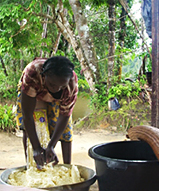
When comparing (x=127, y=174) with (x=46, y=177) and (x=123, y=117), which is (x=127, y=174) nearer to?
(x=46, y=177)

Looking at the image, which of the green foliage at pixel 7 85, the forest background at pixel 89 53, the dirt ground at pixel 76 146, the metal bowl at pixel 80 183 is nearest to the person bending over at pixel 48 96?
the metal bowl at pixel 80 183

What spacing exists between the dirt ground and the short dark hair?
1628 millimetres

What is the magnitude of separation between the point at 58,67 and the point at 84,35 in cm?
297

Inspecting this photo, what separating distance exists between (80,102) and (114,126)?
187 centimetres

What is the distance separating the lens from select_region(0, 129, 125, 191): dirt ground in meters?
3.14

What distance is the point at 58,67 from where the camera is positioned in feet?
5.12

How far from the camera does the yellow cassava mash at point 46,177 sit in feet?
5.59

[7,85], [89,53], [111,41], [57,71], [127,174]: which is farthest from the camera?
[7,85]

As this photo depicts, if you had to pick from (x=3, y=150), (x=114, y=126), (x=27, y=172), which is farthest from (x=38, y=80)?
(x=114, y=126)

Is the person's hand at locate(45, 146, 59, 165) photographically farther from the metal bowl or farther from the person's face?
the person's face

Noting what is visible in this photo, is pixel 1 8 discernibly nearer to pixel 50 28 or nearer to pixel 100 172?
pixel 50 28

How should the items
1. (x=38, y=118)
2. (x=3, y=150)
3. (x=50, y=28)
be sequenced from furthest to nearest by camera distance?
(x=50, y=28) < (x=3, y=150) < (x=38, y=118)

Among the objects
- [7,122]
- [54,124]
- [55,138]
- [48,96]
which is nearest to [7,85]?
[7,122]

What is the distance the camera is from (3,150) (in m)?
3.75
